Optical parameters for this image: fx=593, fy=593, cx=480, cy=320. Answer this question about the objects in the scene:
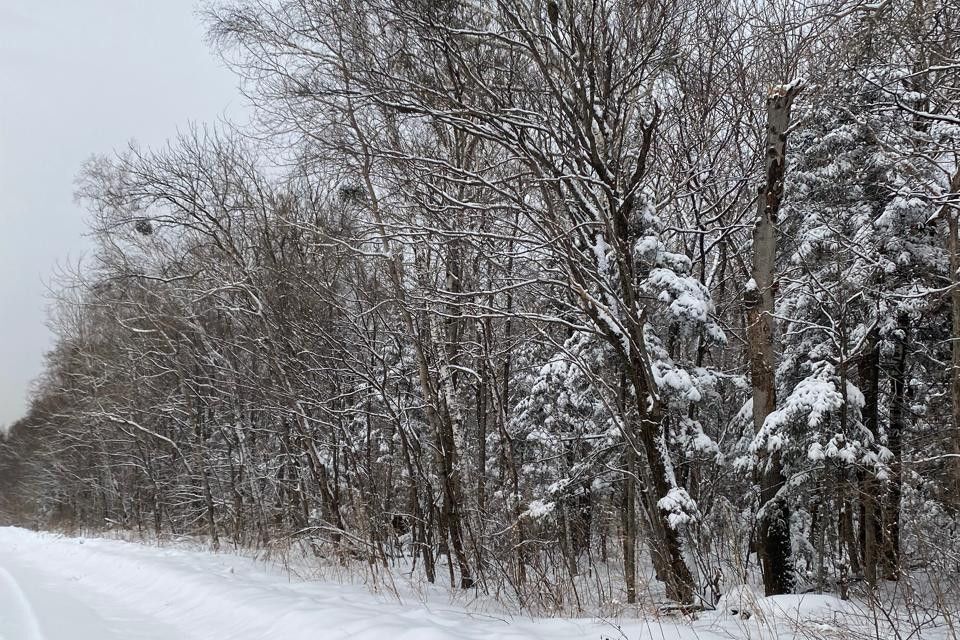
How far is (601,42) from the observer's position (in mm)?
6699

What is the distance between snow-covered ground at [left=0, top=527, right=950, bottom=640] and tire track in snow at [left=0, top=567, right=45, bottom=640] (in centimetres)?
1

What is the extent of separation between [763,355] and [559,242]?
287 cm

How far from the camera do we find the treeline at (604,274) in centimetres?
652

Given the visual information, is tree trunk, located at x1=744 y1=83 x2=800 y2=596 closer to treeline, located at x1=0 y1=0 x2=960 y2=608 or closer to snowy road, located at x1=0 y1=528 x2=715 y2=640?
treeline, located at x1=0 y1=0 x2=960 y2=608

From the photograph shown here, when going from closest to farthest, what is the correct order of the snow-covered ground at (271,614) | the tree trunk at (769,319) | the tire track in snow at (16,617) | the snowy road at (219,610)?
1. the snow-covered ground at (271,614)
2. the snowy road at (219,610)
3. the tire track in snow at (16,617)
4. the tree trunk at (769,319)

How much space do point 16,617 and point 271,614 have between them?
13.5ft

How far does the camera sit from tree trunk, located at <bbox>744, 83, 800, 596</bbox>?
23.1 ft

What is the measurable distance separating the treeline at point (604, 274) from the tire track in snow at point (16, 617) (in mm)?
3591

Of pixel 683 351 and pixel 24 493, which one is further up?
pixel 683 351

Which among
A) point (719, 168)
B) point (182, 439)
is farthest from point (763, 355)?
point (182, 439)

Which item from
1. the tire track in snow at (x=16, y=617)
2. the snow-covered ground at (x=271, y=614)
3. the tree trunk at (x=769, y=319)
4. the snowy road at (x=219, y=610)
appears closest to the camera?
the snow-covered ground at (x=271, y=614)

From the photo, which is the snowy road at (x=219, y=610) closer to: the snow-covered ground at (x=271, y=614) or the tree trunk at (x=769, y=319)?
the snow-covered ground at (x=271, y=614)

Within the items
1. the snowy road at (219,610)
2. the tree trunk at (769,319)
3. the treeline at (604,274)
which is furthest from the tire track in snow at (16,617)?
the tree trunk at (769,319)

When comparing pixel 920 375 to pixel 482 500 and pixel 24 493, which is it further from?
pixel 24 493
